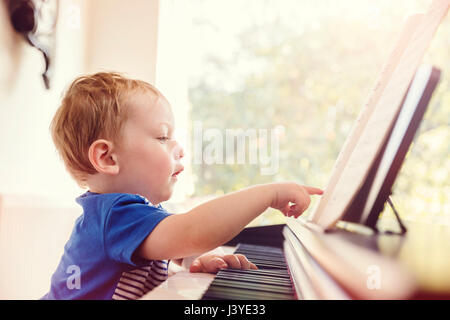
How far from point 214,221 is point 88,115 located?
1.14 ft

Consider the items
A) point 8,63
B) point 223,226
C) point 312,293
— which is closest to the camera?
point 312,293

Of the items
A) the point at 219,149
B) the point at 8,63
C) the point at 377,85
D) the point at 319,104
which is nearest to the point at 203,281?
the point at 377,85

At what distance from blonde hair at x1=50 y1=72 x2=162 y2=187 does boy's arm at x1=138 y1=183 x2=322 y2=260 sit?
0.25m

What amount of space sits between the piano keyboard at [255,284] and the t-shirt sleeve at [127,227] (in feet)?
0.38

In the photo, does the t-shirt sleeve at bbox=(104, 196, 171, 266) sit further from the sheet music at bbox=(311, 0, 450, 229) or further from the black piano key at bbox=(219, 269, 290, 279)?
the sheet music at bbox=(311, 0, 450, 229)

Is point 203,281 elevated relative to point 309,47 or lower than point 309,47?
lower

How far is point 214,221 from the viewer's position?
0.56 meters

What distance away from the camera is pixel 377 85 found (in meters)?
0.72

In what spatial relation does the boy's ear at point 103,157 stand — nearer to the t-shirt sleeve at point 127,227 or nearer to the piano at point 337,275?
the t-shirt sleeve at point 127,227

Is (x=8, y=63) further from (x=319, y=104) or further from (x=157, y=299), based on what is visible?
(x=319, y=104)

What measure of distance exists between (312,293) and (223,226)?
Result: 7.0 inches

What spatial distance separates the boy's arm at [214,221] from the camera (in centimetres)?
56

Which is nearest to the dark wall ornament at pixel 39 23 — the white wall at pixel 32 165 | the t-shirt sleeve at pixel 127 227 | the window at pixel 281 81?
the white wall at pixel 32 165

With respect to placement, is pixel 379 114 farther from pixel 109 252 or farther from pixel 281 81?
pixel 281 81
